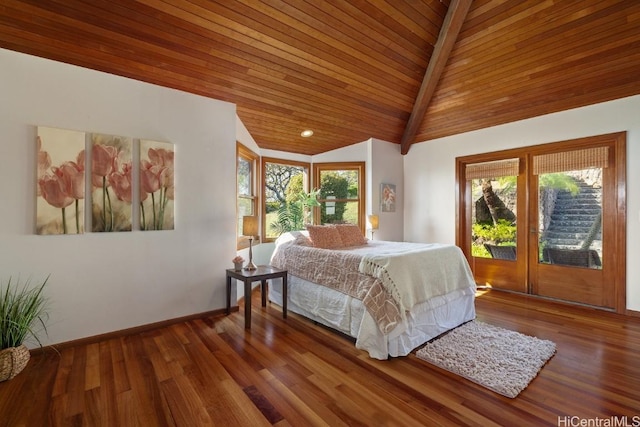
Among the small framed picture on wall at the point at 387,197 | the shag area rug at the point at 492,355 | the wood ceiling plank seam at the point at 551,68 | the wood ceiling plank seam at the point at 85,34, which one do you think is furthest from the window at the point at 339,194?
the wood ceiling plank seam at the point at 85,34

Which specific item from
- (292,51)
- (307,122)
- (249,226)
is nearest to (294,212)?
(307,122)

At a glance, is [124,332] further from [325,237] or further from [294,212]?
[294,212]

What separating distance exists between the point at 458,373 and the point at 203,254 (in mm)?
2663

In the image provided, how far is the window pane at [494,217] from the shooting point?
4.30m

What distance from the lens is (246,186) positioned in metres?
4.48

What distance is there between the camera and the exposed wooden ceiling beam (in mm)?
3156

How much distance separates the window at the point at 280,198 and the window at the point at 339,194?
0.37m

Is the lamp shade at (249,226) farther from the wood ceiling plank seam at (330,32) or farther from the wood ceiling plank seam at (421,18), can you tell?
the wood ceiling plank seam at (421,18)

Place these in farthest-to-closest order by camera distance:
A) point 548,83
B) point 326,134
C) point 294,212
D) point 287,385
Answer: point 294,212 < point 326,134 < point 548,83 < point 287,385

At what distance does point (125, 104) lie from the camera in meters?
2.84

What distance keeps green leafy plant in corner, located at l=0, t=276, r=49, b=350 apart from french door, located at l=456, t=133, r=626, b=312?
16.5 feet

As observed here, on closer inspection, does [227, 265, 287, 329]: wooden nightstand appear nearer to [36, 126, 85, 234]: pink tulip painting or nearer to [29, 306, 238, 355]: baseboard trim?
[29, 306, 238, 355]: baseboard trim

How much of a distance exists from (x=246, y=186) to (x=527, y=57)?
3.80 metres

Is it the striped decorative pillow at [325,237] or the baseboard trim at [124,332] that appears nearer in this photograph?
the baseboard trim at [124,332]
